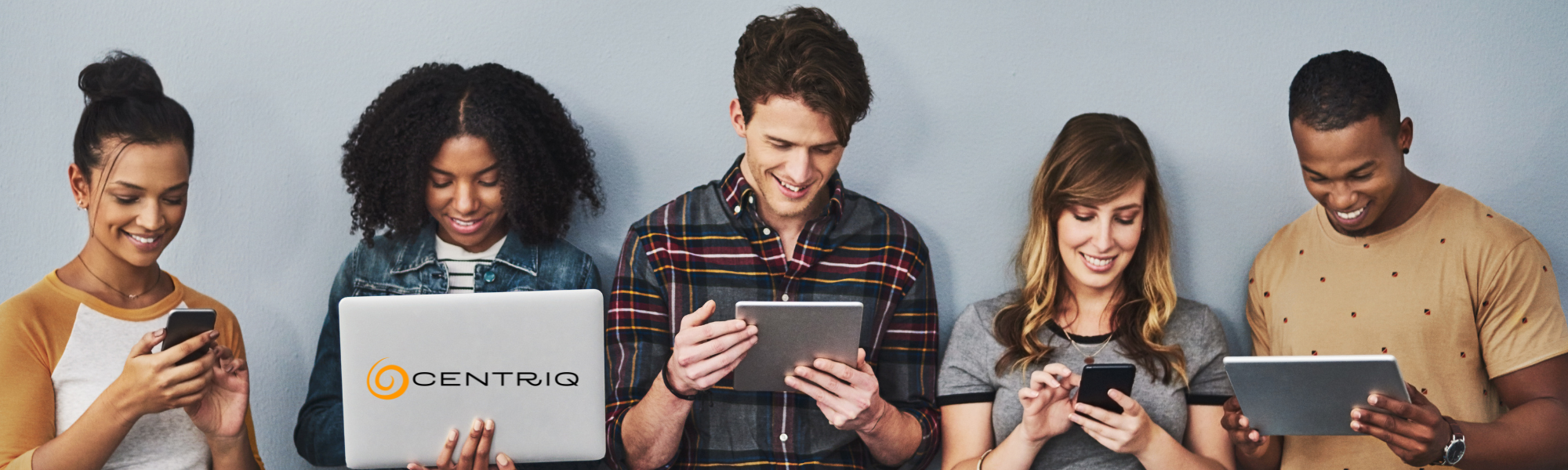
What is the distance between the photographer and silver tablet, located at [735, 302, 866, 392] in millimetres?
1938

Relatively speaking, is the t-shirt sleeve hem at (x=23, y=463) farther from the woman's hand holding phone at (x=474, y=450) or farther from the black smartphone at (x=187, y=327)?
the woman's hand holding phone at (x=474, y=450)

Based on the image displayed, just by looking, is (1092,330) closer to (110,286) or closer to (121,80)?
(110,286)

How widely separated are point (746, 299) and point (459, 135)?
2.43ft

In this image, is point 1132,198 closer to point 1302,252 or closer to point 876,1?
point 1302,252

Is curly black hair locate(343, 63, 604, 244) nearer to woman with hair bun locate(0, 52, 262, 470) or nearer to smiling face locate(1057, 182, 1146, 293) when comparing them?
woman with hair bun locate(0, 52, 262, 470)

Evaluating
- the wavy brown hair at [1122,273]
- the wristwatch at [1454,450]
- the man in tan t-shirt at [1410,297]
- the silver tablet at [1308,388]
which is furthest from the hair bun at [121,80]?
the wristwatch at [1454,450]

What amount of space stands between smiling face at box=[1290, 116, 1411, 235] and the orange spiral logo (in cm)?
197

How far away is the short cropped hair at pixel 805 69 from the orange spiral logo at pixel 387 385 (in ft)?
2.85

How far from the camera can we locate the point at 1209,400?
232 cm

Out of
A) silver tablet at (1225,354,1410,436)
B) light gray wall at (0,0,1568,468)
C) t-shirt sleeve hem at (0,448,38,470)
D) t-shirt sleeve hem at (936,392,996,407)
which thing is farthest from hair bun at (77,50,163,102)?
silver tablet at (1225,354,1410,436)

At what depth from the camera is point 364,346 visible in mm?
1958

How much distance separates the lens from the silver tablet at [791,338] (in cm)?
194

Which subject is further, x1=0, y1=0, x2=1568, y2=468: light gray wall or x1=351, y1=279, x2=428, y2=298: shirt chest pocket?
x1=0, y1=0, x2=1568, y2=468: light gray wall

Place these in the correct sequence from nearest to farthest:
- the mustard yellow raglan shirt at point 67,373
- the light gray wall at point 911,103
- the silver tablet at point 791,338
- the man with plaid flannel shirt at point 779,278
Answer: the silver tablet at point 791,338, the mustard yellow raglan shirt at point 67,373, the man with plaid flannel shirt at point 779,278, the light gray wall at point 911,103
